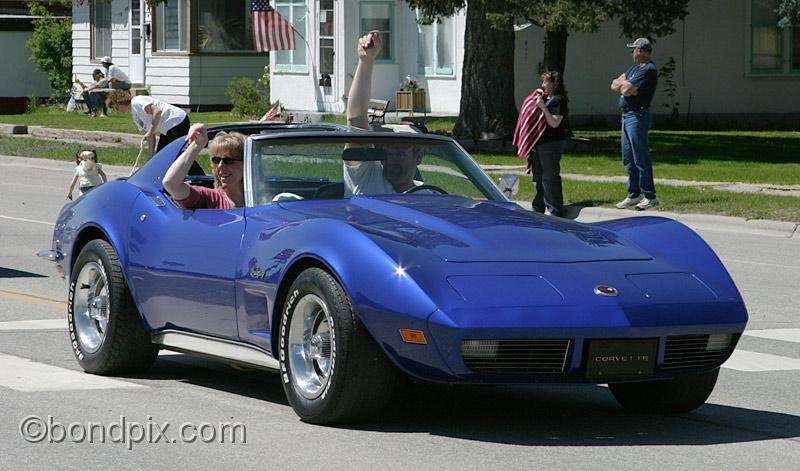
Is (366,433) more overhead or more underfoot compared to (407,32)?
more underfoot

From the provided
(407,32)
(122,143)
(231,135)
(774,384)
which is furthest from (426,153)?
(407,32)

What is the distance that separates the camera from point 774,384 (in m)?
8.63

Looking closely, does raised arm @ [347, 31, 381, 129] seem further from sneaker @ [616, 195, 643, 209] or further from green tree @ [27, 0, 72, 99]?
green tree @ [27, 0, 72, 99]

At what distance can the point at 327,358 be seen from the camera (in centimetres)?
710

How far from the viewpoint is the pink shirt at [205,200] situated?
27.6ft

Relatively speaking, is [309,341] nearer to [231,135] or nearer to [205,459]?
[205,459]

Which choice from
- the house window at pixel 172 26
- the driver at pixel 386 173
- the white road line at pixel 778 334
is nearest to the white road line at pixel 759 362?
the white road line at pixel 778 334

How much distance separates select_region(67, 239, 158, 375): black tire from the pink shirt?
0.53 metres

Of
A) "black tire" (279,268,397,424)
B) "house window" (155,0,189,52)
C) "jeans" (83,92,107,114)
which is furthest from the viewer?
"jeans" (83,92,107,114)

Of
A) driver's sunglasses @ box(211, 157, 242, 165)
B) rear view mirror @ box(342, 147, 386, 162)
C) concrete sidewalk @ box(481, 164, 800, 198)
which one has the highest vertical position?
rear view mirror @ box(342, 147, 386, 162)

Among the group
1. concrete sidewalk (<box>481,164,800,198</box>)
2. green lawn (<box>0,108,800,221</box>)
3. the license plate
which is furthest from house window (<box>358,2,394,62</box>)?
the license plate

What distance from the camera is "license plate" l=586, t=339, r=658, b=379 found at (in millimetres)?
6730

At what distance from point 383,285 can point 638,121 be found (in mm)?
13532

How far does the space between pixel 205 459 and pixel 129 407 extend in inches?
49.7
